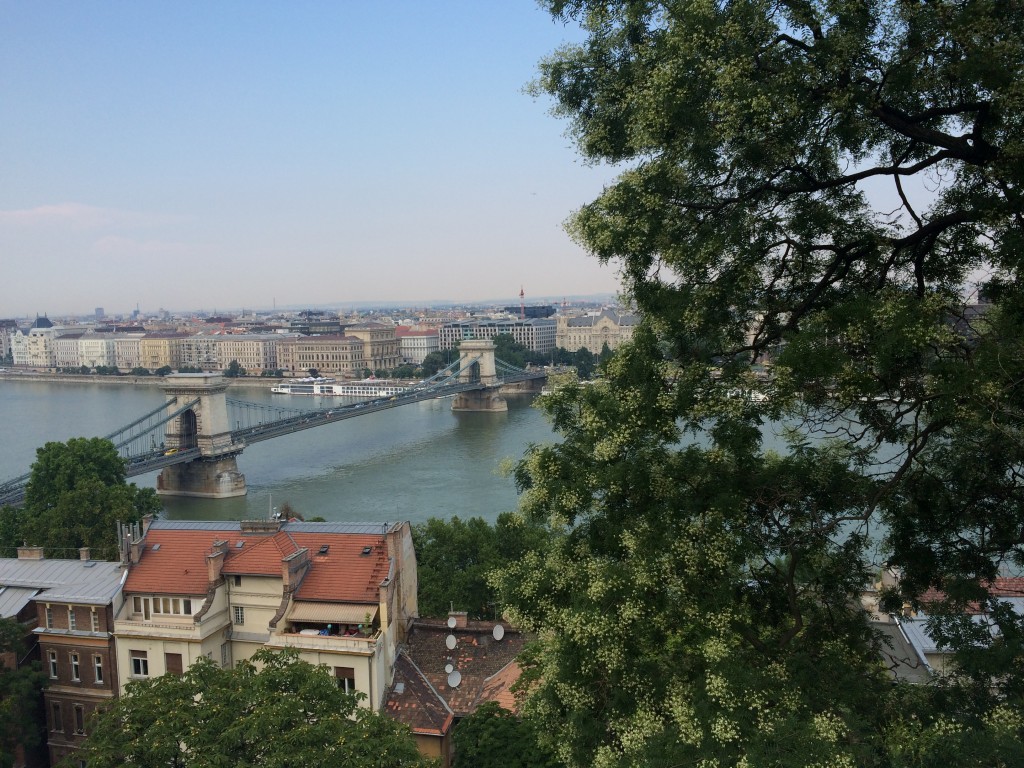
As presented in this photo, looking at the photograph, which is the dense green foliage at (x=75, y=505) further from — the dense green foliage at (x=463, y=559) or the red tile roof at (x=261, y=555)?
the red tile roof at (x=261, y=555)

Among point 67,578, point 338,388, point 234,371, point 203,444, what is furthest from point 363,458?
point 234,371

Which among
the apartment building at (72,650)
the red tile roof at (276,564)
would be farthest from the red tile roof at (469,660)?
the apartment building at (72,650)

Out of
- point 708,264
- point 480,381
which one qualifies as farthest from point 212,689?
point 480,381

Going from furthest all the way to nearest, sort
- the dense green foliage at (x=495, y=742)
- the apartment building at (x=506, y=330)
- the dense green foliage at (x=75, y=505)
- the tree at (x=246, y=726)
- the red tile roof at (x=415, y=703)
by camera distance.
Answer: the apartment building at (x=506, y=330), the dense green foliage at (x=75, y=505), the red tile roof at (x=415, y=703), the dense green foliage at (x=495, y=742), the tree at (x=246, y=726)

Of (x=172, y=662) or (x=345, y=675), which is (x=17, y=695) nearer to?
(x=172, y=662)

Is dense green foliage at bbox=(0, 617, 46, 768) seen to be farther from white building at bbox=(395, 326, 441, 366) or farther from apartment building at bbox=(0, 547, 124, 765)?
white building at bbox=(395, 326, 441, 366)

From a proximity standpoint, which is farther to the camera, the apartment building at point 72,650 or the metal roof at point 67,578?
the metal roof at point 67,578
